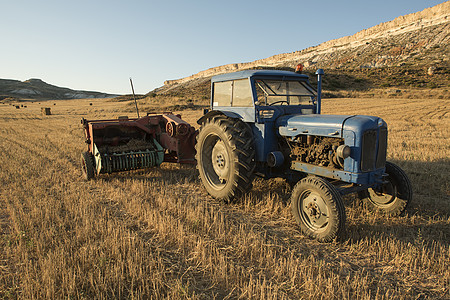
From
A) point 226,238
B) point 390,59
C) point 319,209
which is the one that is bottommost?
point 226,238

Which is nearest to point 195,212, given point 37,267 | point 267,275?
point 267,275

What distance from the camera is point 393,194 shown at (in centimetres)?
418

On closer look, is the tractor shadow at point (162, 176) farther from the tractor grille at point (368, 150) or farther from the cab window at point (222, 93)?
the tractor grille at point (368, 150)

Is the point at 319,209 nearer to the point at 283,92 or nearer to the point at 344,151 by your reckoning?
the point at 344,151

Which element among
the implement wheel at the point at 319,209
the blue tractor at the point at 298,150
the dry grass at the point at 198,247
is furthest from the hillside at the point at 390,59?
the implement wheel at the point at 319,209

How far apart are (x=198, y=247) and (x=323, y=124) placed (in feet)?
7.42

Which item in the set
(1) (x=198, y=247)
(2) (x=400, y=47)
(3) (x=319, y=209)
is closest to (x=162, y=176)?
(1) (x=198, y=247)

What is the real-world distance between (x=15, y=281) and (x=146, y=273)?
123cm

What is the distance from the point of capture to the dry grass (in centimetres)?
259

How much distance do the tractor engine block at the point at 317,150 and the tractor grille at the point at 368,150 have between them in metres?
0.27

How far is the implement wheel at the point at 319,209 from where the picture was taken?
3.35 m

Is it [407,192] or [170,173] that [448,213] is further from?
[170,173]

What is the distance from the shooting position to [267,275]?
2.82 m

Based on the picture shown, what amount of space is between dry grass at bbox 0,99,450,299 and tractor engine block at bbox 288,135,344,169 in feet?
2.83
